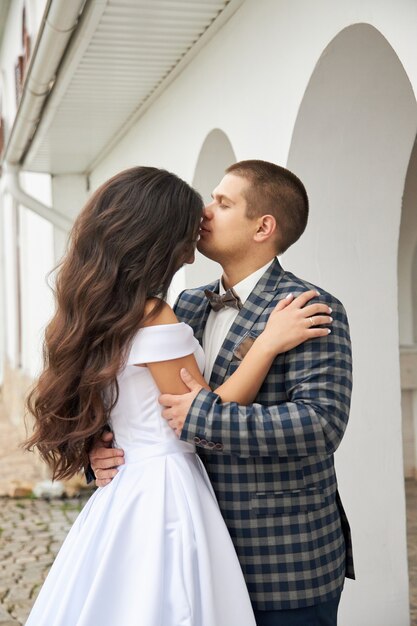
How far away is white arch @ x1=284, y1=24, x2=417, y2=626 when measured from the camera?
3.61m

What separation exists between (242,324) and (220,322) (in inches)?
5.8

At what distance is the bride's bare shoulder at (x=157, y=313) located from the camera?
2.07m

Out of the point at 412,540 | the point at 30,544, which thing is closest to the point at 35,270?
the point at 30,544

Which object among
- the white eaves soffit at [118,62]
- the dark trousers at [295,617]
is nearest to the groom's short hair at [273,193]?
the dark trousers at [295,617]

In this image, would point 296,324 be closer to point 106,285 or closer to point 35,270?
point 106,285

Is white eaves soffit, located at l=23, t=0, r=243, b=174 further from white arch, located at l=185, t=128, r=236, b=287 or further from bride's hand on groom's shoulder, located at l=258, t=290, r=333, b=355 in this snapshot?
bride's hand on groom's shoulder, located at l=258, t=290, r=333, b=355

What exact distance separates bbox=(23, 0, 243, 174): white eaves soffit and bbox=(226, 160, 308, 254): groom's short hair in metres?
2.18

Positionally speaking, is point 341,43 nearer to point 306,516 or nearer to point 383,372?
point 383,372

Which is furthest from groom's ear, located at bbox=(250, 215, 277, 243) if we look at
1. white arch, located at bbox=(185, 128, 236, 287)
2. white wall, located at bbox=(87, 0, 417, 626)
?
white arch, located at bbox=(185, 128, 236, 287)

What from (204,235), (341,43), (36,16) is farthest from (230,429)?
(36,16)

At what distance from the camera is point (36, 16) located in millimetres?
7832

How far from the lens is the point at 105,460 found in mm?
2191

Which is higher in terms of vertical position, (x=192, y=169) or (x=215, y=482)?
(x=192, y=169)

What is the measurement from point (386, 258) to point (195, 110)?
187 cm
